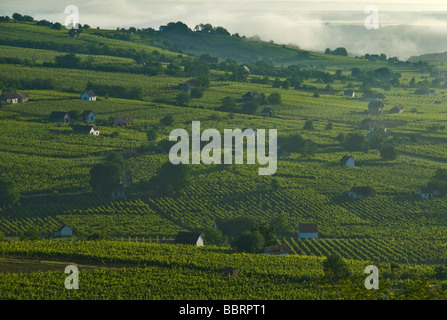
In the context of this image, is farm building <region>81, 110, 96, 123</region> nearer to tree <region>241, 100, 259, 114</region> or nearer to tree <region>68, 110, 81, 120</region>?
tree <region>68, 110, 81, 120</region>

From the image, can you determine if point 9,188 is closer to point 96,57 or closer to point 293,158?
point 293,158

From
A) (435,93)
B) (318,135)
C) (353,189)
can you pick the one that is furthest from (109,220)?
(435,93)

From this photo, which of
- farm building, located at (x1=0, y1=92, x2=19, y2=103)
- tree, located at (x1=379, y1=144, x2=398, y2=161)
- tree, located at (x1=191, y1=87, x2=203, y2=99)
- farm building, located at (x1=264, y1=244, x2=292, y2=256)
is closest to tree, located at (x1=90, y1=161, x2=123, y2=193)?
farm building, located at (x1=264, y1=244, x2=292, y2=256)

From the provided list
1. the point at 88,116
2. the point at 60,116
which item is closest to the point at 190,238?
the point at 88,116

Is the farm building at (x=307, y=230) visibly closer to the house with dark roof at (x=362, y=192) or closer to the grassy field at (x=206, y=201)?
the grassy field at (x=206, y=201)

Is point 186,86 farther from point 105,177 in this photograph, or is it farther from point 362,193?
point 362,193

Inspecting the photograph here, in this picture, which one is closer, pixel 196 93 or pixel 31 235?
pixel 31 235
